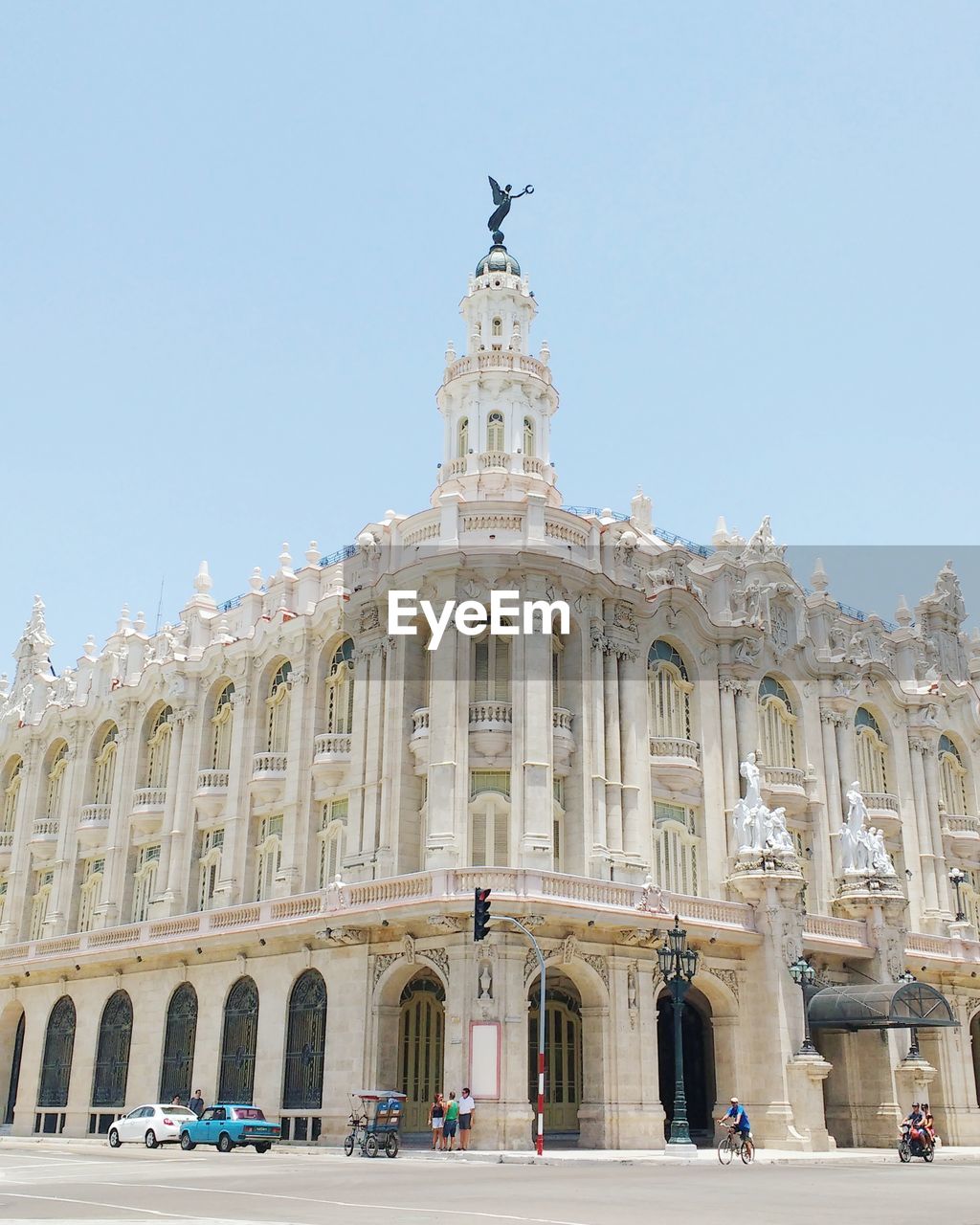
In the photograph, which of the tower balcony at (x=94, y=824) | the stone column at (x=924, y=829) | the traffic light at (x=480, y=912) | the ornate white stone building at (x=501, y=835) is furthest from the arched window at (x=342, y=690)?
the stone column at (x=924, y=829)

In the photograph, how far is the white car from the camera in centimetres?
3619

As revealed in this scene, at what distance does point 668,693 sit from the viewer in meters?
47.0

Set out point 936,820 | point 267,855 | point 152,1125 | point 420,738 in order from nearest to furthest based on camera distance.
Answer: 1. point 152,1125
2. point 420,738
3. point 267,855
4. point 936,820

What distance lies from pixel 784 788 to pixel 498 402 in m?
18.1

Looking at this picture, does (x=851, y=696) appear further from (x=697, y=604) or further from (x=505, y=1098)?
(x=505, y=1098)

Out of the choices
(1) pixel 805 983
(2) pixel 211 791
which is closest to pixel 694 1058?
(1) pixel 805 983

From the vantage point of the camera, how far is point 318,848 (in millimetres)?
45781

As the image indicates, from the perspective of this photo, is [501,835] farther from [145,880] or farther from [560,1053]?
[145,880]

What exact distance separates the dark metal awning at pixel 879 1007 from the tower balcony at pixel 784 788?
7833mm

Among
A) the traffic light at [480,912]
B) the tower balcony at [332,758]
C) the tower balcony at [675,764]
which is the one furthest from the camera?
the tower balcony at [332,758]

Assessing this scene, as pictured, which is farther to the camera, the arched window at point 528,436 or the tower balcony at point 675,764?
the arched window at point 528,436

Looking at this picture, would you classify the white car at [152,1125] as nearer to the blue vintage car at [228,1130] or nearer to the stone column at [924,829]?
the blue vintage car at [228,1130]

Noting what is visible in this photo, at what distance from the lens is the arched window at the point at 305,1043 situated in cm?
3947

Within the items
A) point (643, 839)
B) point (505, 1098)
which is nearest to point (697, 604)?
point (643, 839)
